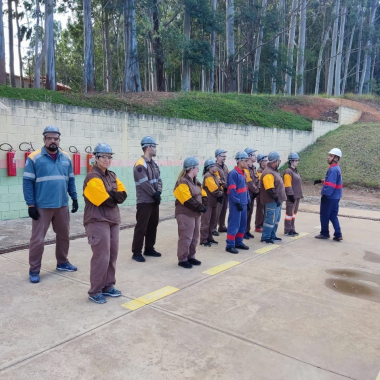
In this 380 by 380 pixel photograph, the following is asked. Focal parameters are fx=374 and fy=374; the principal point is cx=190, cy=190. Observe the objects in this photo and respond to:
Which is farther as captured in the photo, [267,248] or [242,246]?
[267,248]

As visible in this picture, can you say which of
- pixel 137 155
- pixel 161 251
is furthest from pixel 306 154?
pixel 161 251

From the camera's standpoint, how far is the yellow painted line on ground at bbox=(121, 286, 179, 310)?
4.15 metres

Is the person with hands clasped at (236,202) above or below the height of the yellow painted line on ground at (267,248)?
above

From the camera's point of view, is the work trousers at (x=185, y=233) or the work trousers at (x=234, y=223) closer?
the work trousers at (x=185, y=233)

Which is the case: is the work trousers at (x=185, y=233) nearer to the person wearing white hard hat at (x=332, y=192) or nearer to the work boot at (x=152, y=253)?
the work boot at (x=152, y=253)

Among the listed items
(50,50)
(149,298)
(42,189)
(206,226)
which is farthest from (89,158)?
(50,50)

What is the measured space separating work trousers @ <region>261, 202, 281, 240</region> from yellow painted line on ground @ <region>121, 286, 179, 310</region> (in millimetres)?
3111

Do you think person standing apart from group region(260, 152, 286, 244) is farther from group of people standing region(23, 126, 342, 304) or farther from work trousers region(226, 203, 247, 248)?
work trousers region(226, 203, 247, 248)

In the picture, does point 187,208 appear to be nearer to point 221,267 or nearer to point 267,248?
point 221,267

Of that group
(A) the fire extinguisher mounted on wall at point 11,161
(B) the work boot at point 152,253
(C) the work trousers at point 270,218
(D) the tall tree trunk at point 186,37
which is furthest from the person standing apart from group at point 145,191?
(D) the tall tree trunk at point 186,37

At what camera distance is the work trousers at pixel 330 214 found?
7.71 m

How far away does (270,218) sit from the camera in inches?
286

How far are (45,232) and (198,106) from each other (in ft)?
43.3

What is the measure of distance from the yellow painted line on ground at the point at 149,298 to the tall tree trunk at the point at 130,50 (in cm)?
1867
